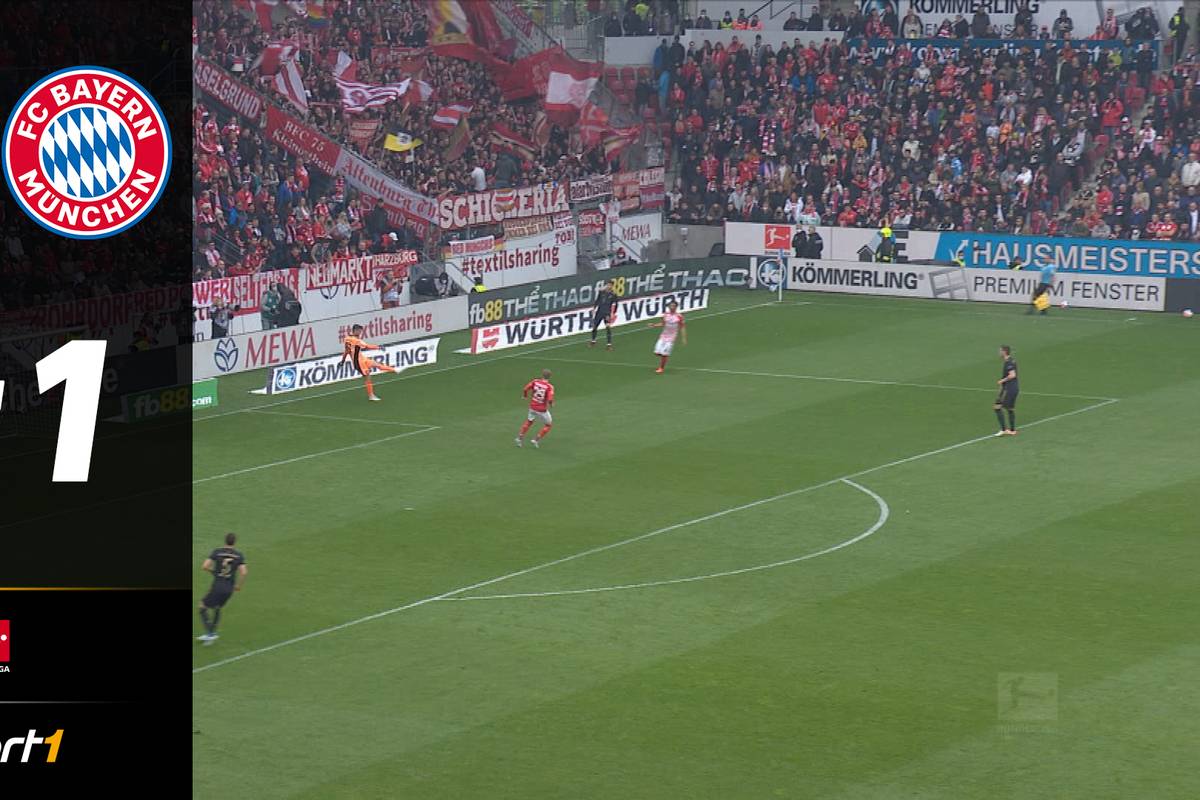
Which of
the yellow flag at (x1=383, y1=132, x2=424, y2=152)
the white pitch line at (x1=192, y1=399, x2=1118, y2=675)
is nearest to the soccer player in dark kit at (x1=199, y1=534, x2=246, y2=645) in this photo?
the white pitch line at (x1=192, y1=399, x2=1118, y2=675)

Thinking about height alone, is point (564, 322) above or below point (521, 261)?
below

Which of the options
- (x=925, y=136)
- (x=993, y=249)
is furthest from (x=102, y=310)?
(x=925, y=136)

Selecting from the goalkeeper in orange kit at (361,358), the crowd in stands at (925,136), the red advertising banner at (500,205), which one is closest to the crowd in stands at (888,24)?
the crowd in stands at (925,136)

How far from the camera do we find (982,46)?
67.5 m

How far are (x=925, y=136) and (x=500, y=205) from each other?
52.8 feet

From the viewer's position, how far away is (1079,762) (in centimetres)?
2075

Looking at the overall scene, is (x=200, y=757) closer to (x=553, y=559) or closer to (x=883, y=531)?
(x=553, y=559)

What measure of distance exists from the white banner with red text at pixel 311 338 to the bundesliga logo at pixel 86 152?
542 cm

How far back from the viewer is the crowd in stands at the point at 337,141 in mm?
53875

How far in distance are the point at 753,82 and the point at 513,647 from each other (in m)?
48.1

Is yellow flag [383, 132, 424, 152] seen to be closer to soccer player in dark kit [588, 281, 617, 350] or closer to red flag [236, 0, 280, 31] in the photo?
red flag [236, 0, 280, 31]

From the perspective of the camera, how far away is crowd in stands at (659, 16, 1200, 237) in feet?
205

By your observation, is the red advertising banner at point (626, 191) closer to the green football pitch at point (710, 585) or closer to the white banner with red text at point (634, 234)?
the white banner with red text at point (634, 234)

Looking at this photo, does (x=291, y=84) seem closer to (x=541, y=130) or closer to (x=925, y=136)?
(x=541, y=130)
